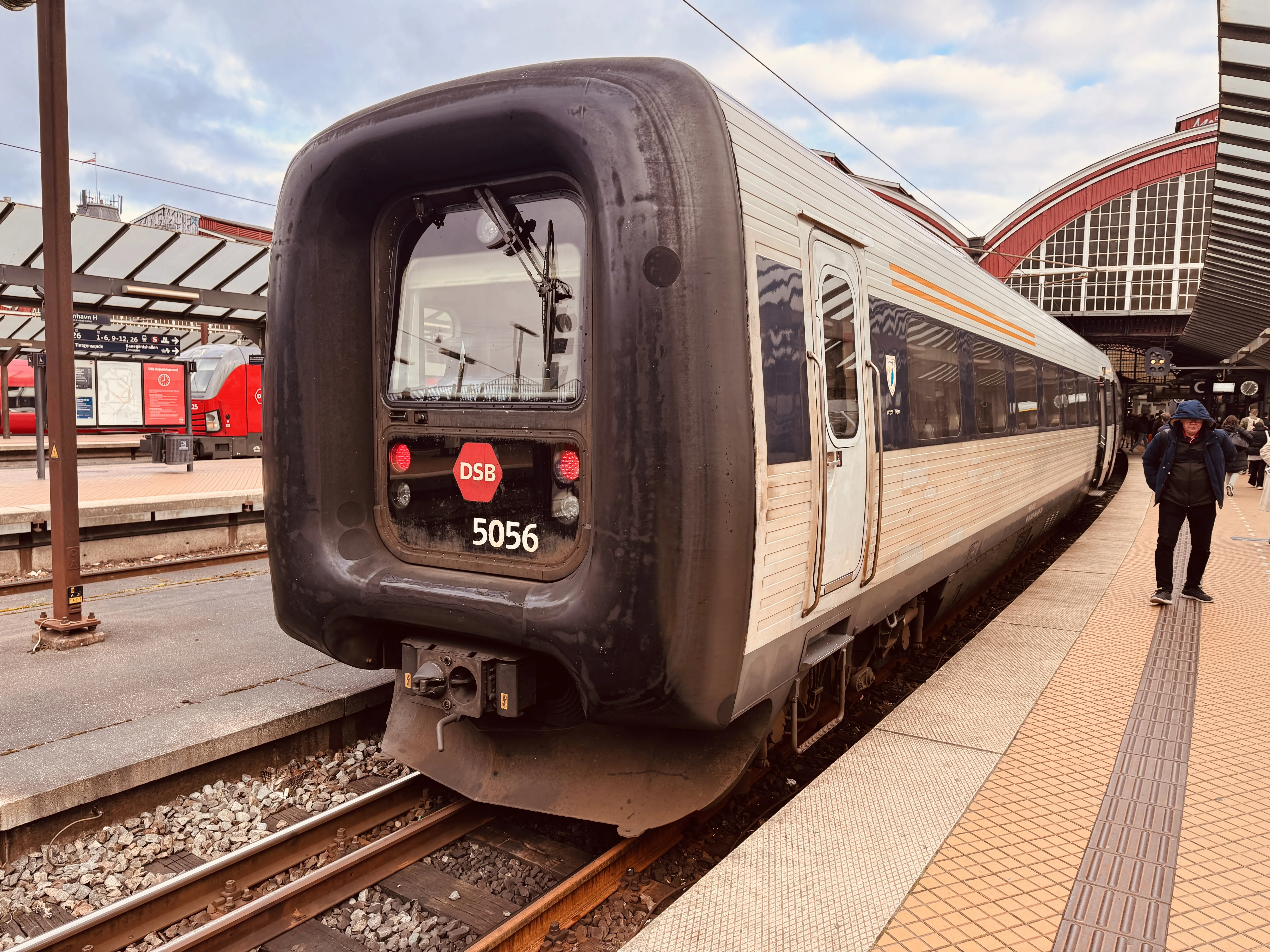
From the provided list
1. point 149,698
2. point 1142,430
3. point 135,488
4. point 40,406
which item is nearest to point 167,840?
point 149,698

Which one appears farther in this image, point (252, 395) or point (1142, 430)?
point (1142, 430)

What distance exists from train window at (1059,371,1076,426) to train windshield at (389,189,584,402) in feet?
29.6

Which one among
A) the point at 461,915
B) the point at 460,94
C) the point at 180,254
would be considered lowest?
the point at 461,915

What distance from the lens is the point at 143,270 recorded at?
13719 millimetres

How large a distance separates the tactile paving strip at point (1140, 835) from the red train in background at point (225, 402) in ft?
69.8

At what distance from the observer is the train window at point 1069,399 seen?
11.1 m

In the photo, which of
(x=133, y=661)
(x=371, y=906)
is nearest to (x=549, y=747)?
(x=371, y=906)

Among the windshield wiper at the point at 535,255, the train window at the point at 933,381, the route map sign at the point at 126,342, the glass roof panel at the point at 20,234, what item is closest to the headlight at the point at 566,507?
the windshield wiper at the point at 535,255

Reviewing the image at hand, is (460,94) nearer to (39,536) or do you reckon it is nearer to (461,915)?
(461,915)

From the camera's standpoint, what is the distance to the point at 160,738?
4.17 metres

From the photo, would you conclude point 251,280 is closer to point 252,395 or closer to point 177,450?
point 177,450

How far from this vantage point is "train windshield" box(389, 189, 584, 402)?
11.0 feet

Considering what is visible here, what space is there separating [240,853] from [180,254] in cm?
1232

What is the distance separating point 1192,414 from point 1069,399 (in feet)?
15.0
